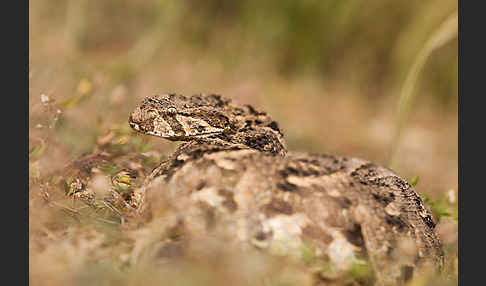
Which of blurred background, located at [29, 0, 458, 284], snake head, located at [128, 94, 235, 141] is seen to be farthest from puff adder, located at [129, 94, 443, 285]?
blurred background, located at [29, 0, 458, 284]

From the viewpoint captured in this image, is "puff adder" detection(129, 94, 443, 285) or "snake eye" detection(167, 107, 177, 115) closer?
"puff adder" detection(129, 94, 443, 285)

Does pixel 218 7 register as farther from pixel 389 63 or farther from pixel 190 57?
pixel 389 63

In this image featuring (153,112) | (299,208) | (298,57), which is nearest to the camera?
(299,208)

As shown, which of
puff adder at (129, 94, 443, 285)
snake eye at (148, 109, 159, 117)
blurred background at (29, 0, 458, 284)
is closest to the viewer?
puff adder at (129, 94, 443, 285)

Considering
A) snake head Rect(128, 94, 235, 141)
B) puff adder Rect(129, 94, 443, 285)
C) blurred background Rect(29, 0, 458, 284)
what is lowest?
puff adder Rect(129, 94, 443, 285)

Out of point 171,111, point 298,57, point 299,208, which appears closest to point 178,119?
point 171,111

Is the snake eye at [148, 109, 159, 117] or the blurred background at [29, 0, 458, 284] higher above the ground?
the blurred background at [29, 0, 458, 284]

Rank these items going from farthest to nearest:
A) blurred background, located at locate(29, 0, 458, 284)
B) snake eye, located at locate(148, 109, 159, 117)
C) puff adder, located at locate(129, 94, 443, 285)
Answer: blurred background, located at locate(29, 0, 458, 284), snake eye, located at locate(148, 109, 159, 117), puff adder, located at locate(129, 94, 443, 285)

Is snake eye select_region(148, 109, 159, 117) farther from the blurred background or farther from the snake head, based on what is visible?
the blurred background

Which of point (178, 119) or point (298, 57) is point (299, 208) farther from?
point (298, 57)

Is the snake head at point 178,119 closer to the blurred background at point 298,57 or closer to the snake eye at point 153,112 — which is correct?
the snake eye at point 153,112
